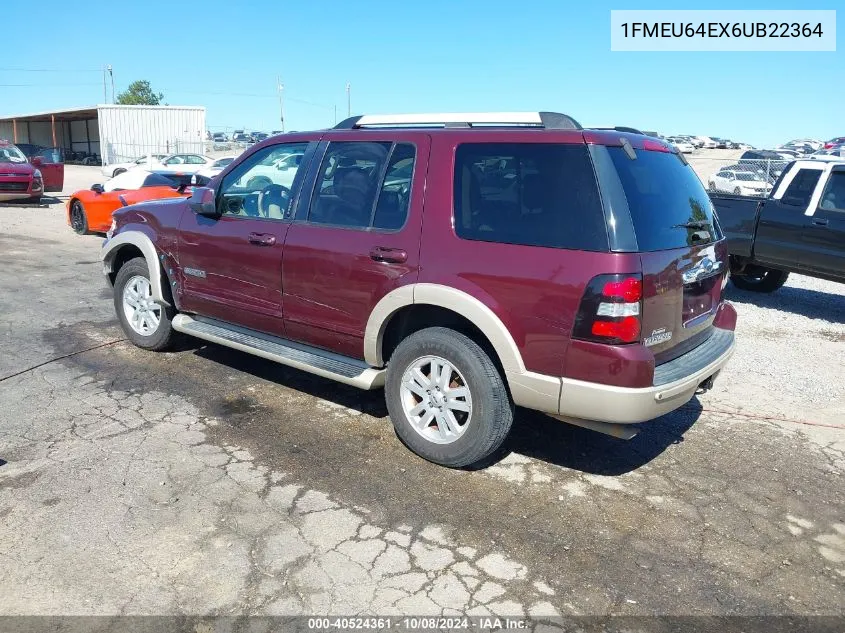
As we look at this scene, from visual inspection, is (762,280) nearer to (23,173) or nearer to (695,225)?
(695,225)

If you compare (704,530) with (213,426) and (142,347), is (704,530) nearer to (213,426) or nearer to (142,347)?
(213,426)

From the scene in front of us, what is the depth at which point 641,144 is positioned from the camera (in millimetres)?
3824

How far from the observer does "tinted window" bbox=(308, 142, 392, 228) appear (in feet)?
14.2

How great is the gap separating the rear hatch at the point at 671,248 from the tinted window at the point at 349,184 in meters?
1.50

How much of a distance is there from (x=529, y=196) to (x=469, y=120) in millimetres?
755

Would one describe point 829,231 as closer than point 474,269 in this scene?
No

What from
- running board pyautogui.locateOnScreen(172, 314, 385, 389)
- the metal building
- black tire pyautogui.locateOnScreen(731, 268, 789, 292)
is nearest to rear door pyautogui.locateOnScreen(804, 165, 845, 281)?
black tire pyautogui.locateOnScreen(731, 268, 789, 292)

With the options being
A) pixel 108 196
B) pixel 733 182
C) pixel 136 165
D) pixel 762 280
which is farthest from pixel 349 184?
pixel 136 165

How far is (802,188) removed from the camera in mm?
8219

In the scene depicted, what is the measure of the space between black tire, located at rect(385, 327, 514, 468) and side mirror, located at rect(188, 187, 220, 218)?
192 centimetres

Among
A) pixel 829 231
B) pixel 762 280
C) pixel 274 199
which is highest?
pixel 274 199

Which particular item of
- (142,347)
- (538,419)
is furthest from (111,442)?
(538,419)

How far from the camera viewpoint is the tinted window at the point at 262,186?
189 inches

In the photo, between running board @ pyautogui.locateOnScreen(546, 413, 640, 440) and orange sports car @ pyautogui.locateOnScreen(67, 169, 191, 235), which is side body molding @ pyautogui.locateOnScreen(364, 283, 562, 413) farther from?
orange sports car @ pyautogui.locateOnScreen(67, 169, 191, 235)
